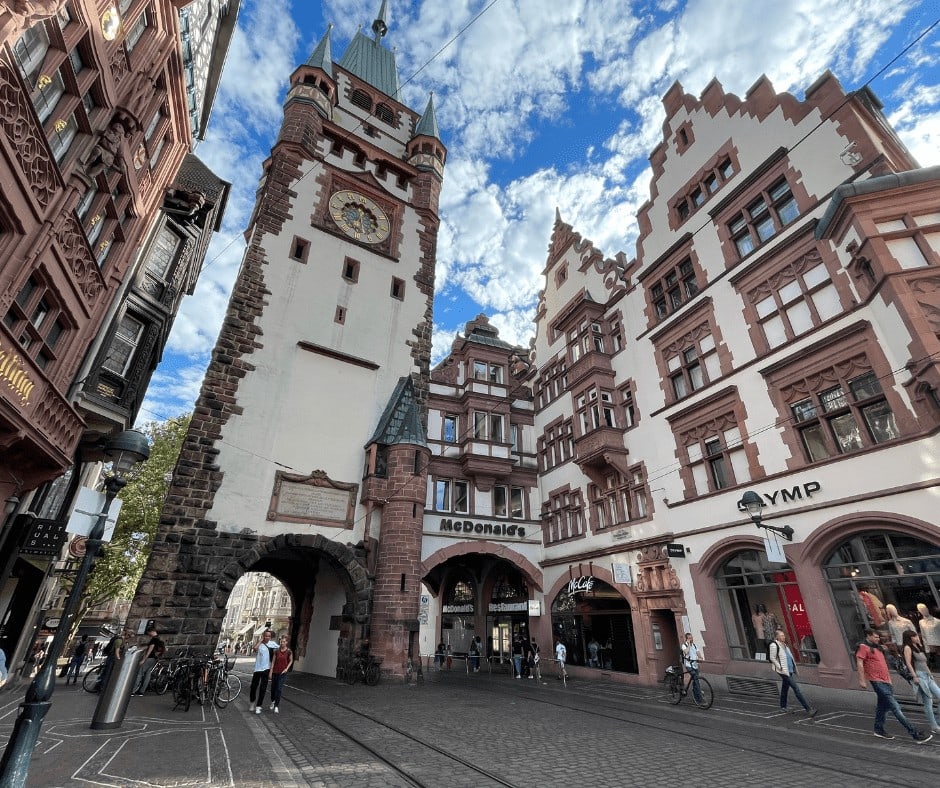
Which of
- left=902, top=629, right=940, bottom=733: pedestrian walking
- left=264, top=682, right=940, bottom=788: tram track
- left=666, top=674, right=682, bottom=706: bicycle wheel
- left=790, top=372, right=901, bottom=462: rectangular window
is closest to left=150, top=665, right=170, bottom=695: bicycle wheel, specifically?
left=264, top=682, right=940, bottom=788: tram track

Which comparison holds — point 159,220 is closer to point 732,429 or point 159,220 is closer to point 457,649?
point 732,429

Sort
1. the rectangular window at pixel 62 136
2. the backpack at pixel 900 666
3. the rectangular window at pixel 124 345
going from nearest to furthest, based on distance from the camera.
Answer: the backpack at pixel 900 666 → the rectangular window at pixel 62 136 → the rectangular window at pixel 124 345

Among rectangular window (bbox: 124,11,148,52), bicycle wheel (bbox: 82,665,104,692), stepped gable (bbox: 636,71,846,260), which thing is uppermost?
stepped gable (bbox: 636,71,846,260)

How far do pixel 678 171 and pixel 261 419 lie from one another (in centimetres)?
1929

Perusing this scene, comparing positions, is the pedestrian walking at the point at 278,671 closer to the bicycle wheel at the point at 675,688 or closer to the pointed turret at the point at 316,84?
the bicycle wheel at the point at 675,688

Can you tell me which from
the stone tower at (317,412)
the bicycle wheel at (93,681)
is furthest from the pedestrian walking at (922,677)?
the bicycle wheel at (93,681)

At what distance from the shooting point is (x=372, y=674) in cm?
1473

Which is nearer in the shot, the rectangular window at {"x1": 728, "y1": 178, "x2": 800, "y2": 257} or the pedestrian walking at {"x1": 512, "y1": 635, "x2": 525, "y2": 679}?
the rectangular window at {"x1": 728, "y1": 178, "x2": 800, "y2": 257}

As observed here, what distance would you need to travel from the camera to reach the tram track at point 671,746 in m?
5.92

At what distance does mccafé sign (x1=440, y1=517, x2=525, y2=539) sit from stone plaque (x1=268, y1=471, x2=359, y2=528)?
5.74 m

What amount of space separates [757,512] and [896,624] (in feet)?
12.0

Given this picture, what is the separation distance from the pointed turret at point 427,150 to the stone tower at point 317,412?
1553 mm

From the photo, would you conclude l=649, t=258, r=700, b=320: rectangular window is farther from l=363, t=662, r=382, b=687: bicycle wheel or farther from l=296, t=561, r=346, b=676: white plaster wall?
l=296, t=561, r=346, b=676: white plaster wall

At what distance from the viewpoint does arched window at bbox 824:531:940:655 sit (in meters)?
10.2
